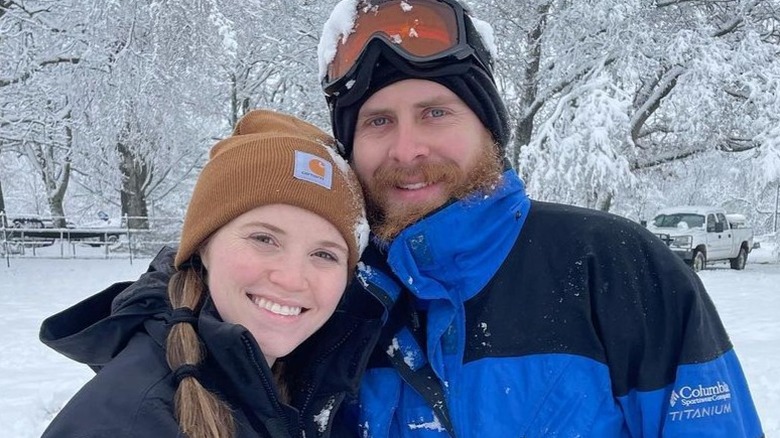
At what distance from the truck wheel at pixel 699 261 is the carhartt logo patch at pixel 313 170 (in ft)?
50.5

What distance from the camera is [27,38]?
1199cm

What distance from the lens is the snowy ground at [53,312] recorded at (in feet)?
16.6

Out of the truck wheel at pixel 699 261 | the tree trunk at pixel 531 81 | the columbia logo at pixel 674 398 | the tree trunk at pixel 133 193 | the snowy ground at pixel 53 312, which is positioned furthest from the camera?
the tree trunk at pixel 133 193

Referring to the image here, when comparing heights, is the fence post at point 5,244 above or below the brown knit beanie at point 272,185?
below

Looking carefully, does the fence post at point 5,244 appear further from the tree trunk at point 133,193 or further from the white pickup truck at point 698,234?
the white pickup truck at point 698,234

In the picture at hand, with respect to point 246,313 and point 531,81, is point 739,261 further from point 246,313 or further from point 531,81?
point 246,313

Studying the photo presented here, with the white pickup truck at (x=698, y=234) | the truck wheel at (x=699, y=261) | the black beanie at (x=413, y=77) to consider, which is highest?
the black beanie at (x=413, y=77)

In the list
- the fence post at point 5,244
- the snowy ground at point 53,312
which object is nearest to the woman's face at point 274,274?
the snowy ground at point 53,312

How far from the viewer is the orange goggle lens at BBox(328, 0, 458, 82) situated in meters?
2.03

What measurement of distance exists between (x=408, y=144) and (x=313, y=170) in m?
0.30

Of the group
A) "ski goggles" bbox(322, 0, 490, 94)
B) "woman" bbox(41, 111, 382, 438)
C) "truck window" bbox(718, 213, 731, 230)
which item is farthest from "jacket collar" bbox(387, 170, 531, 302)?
"truck window" bbox(718, 213, 731, 230)

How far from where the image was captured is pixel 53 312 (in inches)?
359

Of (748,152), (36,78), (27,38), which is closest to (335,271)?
(27,38)

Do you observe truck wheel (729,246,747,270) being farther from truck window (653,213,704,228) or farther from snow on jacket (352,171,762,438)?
snow on jacket (352,171,762,438)
